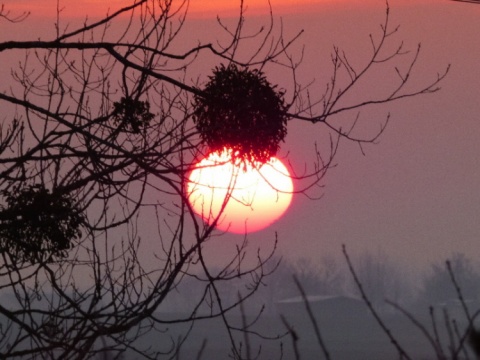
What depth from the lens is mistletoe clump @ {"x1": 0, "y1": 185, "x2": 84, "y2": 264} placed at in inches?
181

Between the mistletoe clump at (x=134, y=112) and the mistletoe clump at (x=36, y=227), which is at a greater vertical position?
the mistletoe clump at (x=134, y=112)

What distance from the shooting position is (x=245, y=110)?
4707mm

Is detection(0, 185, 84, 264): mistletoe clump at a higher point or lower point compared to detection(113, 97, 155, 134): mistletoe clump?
lower

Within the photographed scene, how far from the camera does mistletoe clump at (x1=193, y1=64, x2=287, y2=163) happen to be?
475cm

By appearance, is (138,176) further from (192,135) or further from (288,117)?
(288,117)

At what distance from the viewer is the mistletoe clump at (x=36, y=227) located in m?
4.59

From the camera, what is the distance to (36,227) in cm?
458

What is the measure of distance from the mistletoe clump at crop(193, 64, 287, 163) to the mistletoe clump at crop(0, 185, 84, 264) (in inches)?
34.7

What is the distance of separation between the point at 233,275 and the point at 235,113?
152 cm

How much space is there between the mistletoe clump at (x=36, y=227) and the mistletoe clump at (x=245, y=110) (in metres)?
0.88

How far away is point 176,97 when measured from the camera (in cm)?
622

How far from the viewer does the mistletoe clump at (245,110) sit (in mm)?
4754

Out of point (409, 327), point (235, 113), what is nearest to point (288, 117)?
point (235, 113)

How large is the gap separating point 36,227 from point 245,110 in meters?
1.18
